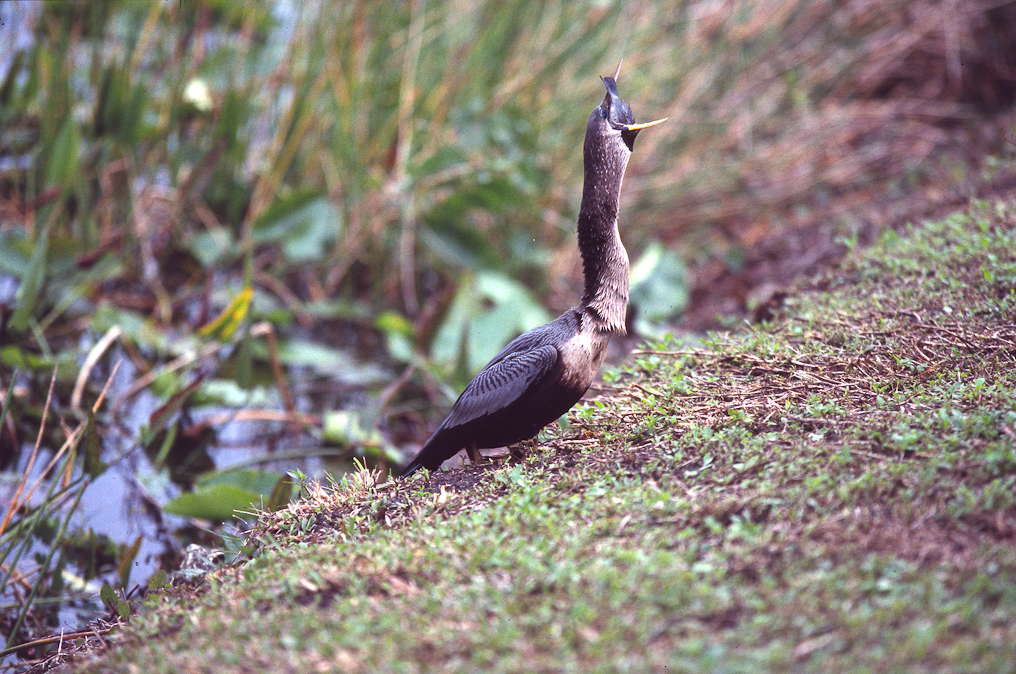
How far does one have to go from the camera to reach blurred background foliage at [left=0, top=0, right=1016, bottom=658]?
4258 millimetres

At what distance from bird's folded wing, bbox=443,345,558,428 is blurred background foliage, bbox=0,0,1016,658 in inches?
44.2

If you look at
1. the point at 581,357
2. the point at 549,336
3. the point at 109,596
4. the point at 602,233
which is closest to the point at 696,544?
the point at 581,357

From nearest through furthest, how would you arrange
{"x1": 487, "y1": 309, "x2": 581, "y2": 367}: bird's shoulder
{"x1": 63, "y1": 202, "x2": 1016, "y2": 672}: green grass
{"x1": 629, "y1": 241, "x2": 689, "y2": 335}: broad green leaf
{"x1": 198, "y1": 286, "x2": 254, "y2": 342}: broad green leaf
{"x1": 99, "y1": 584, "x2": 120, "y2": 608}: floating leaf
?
{"x1": 63, "y1": 202, "x2": 1016, "y2": 672}: green grass, {"x1": 99, "y1": 584, "x2": 120, "y2": 608}: floating leaf, {"x1": 487, "y1": 309, "x2": 581, "y2": 367}: bird's shoulder, {"x1": 198, "y1": 286, "x2": 254, "y2": 342}: broad green leaf, {"x1": 629, "y1": 241, "x2": 689, "y2": 335}: broad green leaf

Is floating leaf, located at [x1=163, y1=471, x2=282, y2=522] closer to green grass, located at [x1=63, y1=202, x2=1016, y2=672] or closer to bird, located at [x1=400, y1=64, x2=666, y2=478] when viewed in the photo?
green grass, located at [x1=63, y1=202, x2=1016, y2=672]

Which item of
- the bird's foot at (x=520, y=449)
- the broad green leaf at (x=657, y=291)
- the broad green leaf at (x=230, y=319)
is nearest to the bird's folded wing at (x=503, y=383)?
the bird's foot at (x=520, y=449)

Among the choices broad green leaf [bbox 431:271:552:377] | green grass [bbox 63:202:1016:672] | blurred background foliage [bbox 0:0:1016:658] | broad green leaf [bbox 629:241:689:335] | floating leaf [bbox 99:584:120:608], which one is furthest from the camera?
broad green leaf [bbox 629:241:689:335]

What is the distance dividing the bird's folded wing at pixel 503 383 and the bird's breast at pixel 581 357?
0.04m

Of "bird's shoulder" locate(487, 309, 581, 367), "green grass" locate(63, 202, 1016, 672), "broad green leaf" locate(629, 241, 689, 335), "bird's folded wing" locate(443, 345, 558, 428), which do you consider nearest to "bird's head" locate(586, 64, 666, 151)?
"bird's shoulder" locate(487, 309, 581, 367)

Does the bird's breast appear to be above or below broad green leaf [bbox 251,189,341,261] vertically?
below

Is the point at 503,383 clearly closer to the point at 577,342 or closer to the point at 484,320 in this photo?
the point at 577,342

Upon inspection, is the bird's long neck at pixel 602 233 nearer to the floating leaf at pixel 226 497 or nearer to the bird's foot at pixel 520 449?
the bird's foot at pixel 520 449

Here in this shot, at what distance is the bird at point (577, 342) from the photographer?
2.55 metres

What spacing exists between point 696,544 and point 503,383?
0.90 metres

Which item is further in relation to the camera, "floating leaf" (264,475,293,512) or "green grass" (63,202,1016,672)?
"floating leaf" (264,475,293,512)
